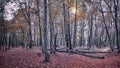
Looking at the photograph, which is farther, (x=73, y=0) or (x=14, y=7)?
(x=14, y=7)

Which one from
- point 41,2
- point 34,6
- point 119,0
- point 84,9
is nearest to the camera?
point 119,0

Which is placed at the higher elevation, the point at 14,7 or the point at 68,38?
the point at 14,7

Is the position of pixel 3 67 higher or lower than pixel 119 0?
lower

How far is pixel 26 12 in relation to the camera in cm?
3619

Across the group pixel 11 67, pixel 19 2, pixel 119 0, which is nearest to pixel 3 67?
pixel 11 67

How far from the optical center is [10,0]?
29812mm

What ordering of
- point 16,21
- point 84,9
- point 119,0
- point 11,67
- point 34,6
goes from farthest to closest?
point 16,21 → point 84,9 → point 34,6 → point 119,0 → point 11,67

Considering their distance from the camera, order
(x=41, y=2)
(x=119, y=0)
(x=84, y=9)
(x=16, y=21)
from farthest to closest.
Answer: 1. (x=16, y=21)
2. (x=84, y=9)
3. (x=41, y=2)
4. (x=119, y=0)

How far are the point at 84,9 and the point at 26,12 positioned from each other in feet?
39.2

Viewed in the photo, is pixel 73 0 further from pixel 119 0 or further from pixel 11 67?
pixel 11 67

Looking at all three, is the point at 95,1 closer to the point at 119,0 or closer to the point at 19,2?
the point at 119,0

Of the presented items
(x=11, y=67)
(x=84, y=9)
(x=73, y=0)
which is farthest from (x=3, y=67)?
(x=84, y=9)

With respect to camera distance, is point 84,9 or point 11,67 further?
point 84,9

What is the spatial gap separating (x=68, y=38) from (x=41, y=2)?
8.47m
